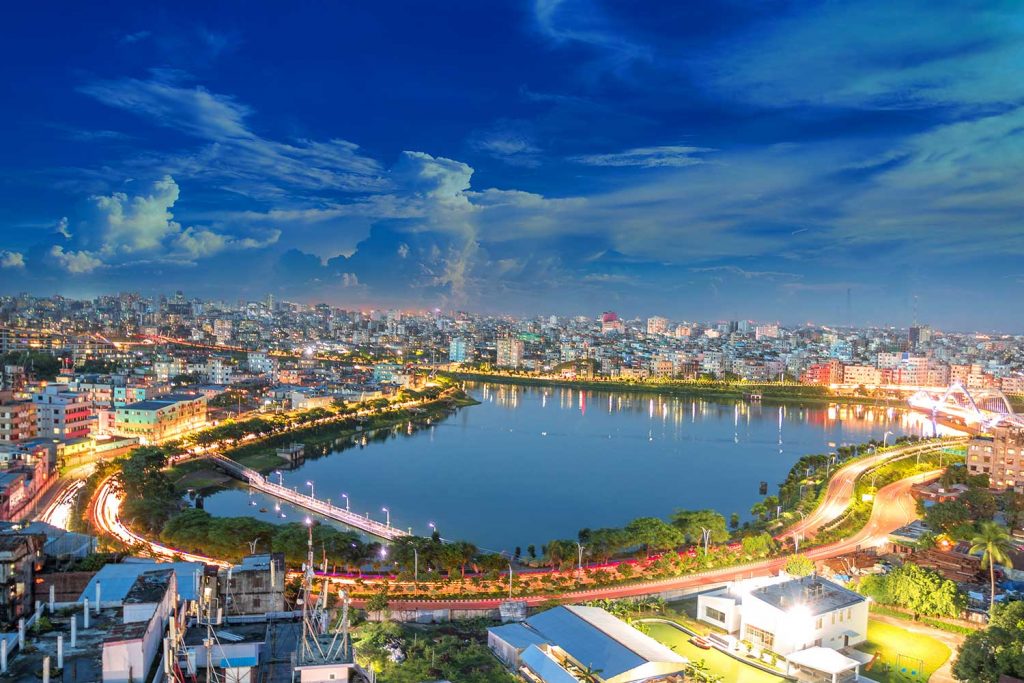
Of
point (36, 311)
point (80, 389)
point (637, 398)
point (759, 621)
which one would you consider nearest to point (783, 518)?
point (759, 621)

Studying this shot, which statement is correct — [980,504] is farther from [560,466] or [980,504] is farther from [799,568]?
[560,466]

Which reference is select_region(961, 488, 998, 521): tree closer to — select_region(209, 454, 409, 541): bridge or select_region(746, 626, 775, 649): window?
select_region(746, 626, 775, 649): window

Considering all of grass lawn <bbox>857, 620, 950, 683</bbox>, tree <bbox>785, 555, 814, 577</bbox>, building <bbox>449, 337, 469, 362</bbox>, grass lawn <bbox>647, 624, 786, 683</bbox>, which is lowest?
grass lawn <bbox>647, 624, 786, 683</bbox>

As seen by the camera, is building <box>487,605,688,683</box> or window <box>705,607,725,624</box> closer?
building <box>487,605,688,683</box>

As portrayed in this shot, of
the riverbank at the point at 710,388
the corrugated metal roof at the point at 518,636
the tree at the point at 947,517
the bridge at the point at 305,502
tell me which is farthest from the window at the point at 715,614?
the riverbank at the point at 710,388

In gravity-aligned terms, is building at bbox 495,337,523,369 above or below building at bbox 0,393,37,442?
above

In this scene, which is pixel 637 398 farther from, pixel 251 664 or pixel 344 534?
pixel 251 664

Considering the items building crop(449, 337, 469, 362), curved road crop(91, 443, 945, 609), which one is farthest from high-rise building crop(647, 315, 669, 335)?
curved road crop(91, 443, 945, 609)
